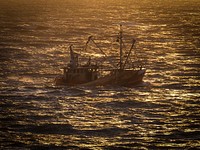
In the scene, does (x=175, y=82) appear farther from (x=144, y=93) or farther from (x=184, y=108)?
(x=184, y=108)

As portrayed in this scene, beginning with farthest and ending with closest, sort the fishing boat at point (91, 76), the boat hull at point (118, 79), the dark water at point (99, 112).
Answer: the fishing boat at point (91, 76), the boat hull at point (118, 79), the dark water at point (99, 112)

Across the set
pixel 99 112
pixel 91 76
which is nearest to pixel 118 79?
pixel 91 76

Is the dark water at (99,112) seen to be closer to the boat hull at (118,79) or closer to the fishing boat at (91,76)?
the boat hull at (118,79)

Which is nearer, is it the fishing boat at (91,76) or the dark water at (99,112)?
the dark water at (99,112)

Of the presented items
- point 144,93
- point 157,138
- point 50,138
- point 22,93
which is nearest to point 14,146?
point 50,138

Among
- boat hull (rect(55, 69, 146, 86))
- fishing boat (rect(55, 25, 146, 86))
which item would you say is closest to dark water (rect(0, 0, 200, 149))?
boat hull (rect(55, 69, 146, 86))

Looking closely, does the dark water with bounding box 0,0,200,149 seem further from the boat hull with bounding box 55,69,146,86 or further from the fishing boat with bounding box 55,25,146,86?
the fishing boat with bounding box 55,25,146,86

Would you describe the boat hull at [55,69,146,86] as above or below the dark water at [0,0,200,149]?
above

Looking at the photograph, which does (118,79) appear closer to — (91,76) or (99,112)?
(91,76)

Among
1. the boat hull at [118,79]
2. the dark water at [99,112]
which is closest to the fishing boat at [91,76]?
the boat hull at [118,79]

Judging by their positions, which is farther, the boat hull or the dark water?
the boat hull

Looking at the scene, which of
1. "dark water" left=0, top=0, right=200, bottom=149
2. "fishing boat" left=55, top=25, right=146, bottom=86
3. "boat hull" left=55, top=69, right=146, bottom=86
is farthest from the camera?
"fishing boat" left=55, top=25, right=146, bottom=86

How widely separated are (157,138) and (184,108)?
22.6 meters

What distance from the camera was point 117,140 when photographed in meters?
105
